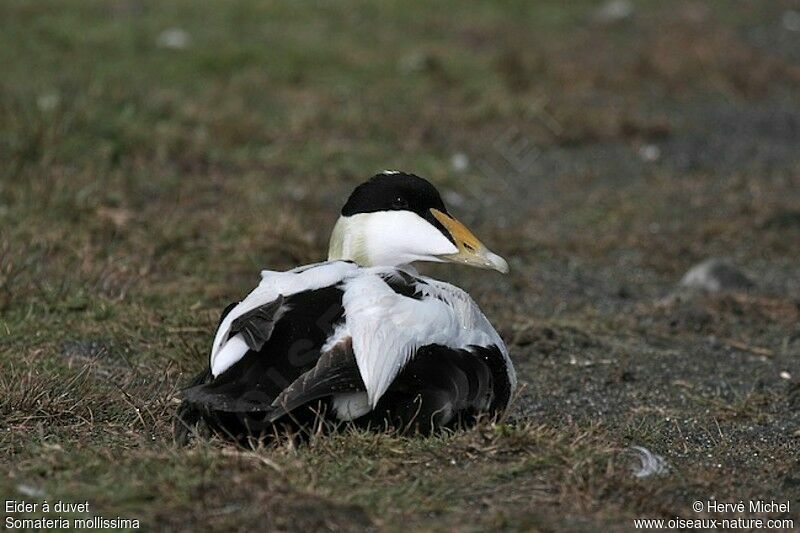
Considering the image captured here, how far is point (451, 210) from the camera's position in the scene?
7.38 metres

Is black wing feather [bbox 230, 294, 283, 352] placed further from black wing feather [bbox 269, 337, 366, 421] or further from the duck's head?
the duck's head

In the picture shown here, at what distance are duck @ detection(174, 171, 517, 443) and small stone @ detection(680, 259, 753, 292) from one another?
8.03 feet

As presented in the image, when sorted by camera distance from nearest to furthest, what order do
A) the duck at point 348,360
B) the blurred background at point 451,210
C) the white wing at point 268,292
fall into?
the blurred background at point 451,210 → the duck at point 348,360 → the white wing at point 268,292

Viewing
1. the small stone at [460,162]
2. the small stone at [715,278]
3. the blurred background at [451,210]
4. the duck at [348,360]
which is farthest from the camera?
the small stone at [460,162]

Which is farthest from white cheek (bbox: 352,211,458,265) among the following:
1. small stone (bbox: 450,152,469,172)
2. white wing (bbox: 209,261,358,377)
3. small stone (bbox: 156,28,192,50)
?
small stone (bbox: 156,28,192,50)

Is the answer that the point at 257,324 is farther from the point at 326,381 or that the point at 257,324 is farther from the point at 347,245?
the point at 347,245

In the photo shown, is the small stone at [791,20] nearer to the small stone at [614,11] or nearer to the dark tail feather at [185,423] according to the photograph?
the small stone at [614,11]

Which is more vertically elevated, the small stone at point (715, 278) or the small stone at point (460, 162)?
the small stone at point (460, 162)

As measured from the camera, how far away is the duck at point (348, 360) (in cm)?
350

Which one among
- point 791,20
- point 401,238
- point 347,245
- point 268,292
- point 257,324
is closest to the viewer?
point 257,324

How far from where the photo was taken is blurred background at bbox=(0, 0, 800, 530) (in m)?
3.35

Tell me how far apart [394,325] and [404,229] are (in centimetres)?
75

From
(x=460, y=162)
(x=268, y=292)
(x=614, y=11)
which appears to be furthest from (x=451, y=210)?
(x=614, y=11)

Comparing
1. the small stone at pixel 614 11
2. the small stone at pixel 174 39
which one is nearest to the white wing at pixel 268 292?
the small stone at pixel 174 39
